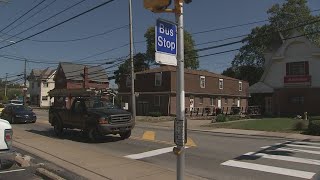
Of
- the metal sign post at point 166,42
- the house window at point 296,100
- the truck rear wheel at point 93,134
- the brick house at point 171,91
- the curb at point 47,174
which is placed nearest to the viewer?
the metal sign post at point 166,42

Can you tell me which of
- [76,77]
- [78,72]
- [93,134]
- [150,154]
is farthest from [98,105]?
[78,72]

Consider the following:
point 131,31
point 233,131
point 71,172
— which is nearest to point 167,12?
point 71,172

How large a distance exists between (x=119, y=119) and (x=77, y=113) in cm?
263

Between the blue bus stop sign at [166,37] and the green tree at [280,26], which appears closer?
the blue bus stop sign at [166,37]

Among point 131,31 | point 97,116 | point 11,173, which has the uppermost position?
point 131,31

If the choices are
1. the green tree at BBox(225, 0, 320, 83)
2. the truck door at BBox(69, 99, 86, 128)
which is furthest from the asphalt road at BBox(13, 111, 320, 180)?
the green tree at BBox(225, 0, 320, 83)

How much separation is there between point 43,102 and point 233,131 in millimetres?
74209

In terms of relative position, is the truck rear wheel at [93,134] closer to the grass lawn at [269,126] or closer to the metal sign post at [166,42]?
the grass lawn at [269,126]

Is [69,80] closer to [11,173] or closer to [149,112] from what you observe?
[149,112]

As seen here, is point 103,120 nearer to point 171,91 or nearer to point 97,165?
point 97,165

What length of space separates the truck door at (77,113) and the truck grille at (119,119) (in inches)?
74.0

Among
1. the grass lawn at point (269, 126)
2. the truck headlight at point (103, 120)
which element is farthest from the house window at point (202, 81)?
the truck headlight at point (103, 120)

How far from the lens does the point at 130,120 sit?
64.3ft

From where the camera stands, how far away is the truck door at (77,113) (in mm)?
20281
